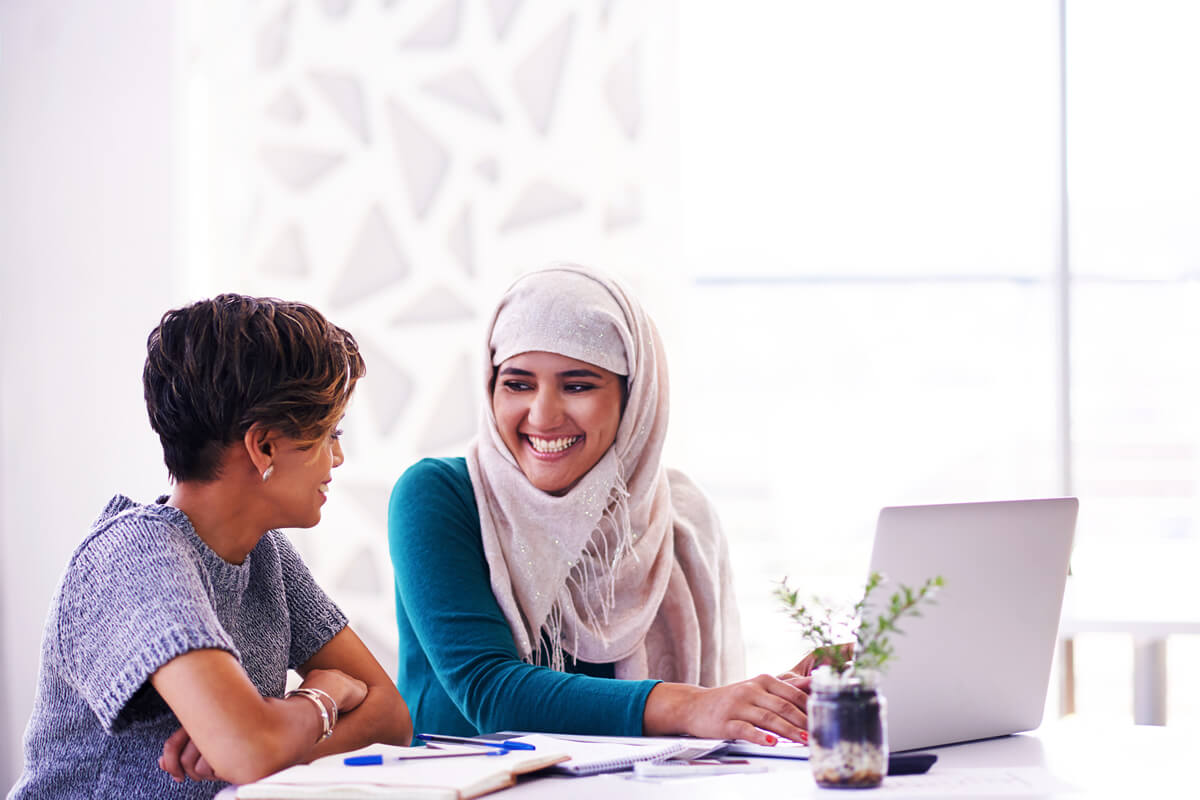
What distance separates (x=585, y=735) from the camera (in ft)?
5.21

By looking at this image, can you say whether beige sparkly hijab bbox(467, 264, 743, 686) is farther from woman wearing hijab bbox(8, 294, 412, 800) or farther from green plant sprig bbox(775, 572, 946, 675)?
green plant sprig bbox(775, 572, 946, 675)

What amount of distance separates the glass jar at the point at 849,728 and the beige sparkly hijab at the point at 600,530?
771 mm

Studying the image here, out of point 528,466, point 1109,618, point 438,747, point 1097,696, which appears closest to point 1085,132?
point 1109,618

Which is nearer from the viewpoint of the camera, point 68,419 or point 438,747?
point 438,747

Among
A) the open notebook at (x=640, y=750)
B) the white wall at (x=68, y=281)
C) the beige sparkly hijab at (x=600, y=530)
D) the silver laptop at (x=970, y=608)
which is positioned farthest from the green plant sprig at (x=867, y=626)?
the white wall at (x=68, y=281)

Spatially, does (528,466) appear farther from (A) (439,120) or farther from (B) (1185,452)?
(B) (1185,452)

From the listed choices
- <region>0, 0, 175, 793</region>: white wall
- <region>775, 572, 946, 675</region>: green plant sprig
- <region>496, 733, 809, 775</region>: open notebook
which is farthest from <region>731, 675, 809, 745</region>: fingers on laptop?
<region>0, 0, 175, 793</region>: white wall

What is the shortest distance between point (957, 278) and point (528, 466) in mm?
2192

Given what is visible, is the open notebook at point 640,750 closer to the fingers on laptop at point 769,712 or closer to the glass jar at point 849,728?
the fingers on laptop at point 769,712

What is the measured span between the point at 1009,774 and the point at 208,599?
976 millimetres

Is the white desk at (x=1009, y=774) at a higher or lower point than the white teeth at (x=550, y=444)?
lower

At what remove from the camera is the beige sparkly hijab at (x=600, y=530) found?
192 cm

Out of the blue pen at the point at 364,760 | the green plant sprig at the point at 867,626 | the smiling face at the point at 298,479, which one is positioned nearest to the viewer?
the green plant sprig at the point at 867,626

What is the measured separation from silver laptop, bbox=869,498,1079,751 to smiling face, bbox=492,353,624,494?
0.79 metres
